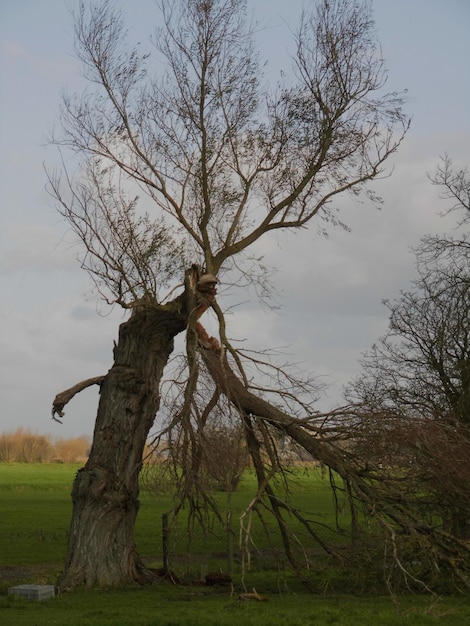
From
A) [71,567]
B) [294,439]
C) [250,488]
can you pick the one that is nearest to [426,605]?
[294,439]

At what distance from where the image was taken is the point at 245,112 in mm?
20078

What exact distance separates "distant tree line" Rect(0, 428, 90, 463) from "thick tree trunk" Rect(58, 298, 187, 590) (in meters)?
75.8

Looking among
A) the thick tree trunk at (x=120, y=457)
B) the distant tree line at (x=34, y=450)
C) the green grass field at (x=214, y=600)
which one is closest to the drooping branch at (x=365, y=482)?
the green grass field at (x=214, y=600)

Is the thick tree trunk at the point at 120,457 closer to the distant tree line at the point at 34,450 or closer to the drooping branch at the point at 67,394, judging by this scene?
the drooping branch at the point at 67,394

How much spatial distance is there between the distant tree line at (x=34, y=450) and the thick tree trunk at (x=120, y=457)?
7583 cm

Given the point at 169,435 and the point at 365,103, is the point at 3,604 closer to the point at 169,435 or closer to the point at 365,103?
the point at 169,435

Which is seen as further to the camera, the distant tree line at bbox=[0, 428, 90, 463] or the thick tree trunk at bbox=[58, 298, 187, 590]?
the distant tree line at bbox=[0, 428, 90, 463]

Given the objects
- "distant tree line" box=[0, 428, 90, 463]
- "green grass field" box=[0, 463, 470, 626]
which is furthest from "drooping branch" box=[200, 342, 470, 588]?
"distant tree line" box=[0, 428, 90, 463]

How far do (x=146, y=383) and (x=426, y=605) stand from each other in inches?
269

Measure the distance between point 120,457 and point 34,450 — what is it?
3088 inches

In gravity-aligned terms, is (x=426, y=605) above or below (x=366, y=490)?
below

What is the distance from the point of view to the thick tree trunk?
58.3ft

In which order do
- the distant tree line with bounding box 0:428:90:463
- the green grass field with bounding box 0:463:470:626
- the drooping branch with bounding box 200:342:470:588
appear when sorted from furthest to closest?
1. the distant tree line with bounding box 0:428:90:463
2. the drooping branch with bounding box 200:342:470:588
3. the green grass field with bounding box 0:463:470:626

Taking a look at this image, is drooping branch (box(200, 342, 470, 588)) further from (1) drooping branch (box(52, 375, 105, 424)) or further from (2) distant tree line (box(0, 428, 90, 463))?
(2) distant tree line (box(0, 428, 90, 463))
